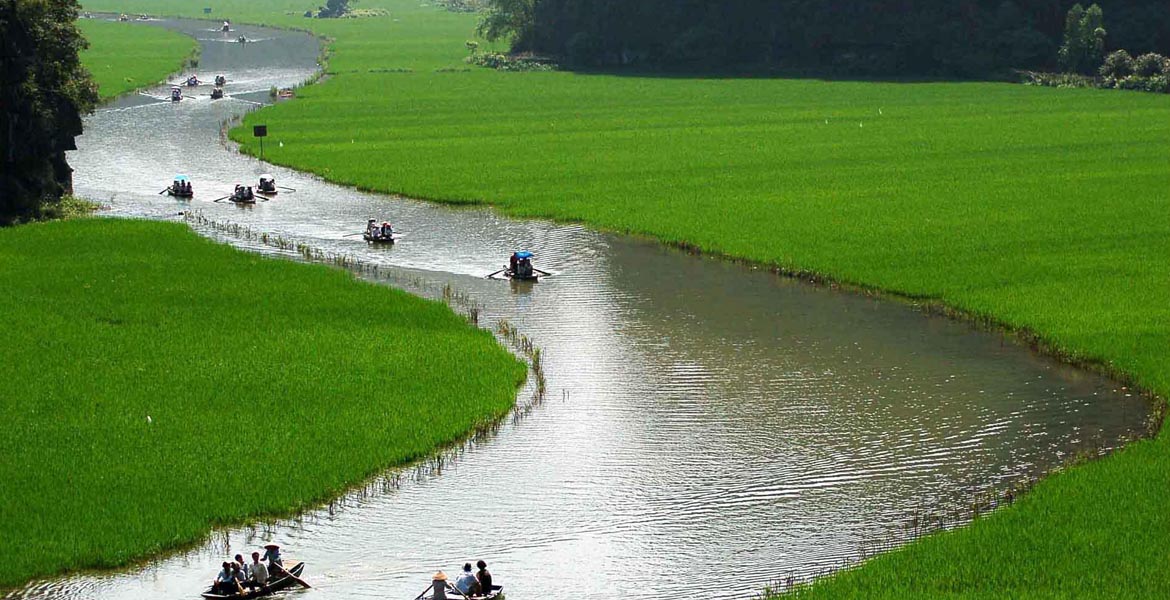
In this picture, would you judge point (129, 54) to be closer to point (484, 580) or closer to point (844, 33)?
point (844, 33)

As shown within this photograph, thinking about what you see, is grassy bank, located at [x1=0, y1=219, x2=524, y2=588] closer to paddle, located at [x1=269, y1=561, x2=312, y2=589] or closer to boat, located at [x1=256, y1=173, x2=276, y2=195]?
paddle, located at [x1=269, y1=561, x2=312, y2=589]

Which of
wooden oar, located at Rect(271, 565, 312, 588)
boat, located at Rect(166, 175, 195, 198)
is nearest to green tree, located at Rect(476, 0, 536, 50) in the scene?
boat, located at Rect(166, 175, 195, 198)

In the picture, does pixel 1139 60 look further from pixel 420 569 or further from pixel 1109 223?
pixel 420 569

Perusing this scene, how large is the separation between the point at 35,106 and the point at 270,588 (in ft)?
123

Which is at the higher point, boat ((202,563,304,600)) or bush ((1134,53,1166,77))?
bush ((1134,53,1166,77))

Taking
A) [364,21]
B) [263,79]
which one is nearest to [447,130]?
[263,79]

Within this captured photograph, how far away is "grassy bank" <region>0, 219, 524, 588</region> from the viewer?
2691 cm

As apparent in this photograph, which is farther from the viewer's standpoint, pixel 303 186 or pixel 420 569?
pixel 303 186

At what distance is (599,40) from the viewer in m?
125

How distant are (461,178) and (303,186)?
23.0ft

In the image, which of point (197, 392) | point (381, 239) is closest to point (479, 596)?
point (197, 392)

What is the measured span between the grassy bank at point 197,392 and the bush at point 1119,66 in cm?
7671

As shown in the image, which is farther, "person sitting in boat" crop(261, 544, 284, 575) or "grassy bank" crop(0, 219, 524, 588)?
"grassy bank" crop(0, 219, 524, 588)

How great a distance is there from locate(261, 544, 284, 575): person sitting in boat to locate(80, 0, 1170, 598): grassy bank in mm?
8722
